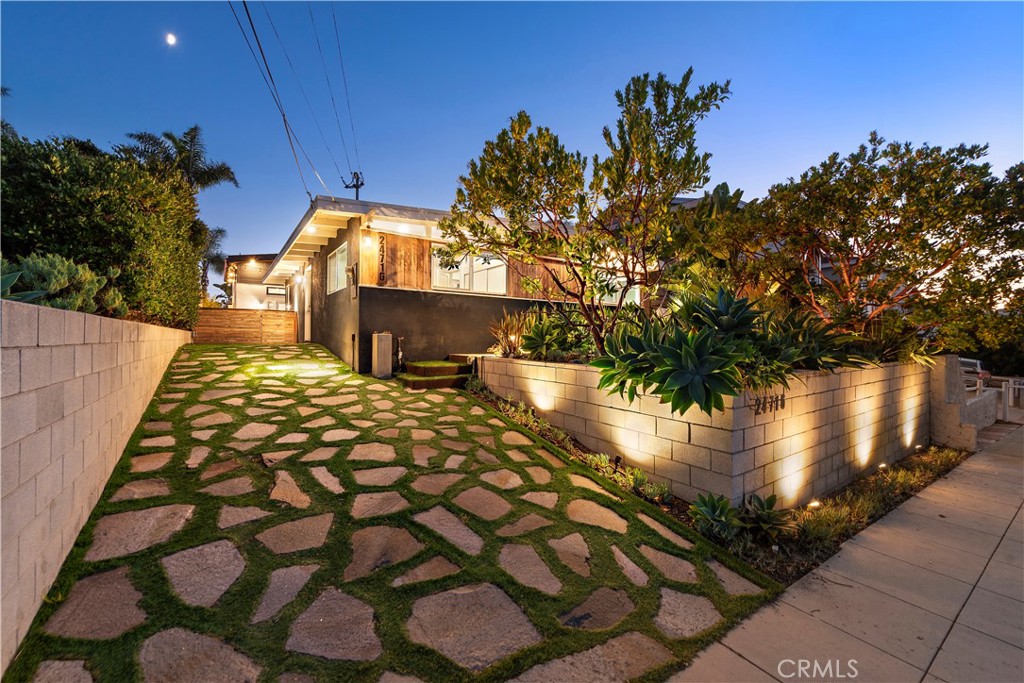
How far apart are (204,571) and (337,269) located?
8869mm

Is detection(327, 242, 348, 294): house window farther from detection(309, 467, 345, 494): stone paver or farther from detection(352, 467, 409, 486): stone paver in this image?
detection(352, 467, 409, 486): stone paver

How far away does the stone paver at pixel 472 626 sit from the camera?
196 cm

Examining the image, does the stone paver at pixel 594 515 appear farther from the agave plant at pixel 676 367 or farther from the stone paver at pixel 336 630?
the stone paver at pixel 336 630

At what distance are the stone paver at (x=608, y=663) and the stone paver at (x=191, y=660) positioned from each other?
121cm

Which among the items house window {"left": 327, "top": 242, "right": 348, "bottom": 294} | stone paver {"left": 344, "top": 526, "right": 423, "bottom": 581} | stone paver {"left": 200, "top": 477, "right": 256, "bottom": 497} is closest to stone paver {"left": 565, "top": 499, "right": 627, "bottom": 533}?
stone paver {"left": 344, "top": 526, "right": 423, "bottom": 581}

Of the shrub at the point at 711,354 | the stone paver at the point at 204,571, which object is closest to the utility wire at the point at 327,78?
the shrub at the point at 711,354

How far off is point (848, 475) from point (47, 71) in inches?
1382

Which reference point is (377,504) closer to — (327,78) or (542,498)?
(542,498)

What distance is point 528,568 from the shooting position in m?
2.61

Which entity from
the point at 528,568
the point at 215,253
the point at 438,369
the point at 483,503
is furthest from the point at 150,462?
the point at 215,253

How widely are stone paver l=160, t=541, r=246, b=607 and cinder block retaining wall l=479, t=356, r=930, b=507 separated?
10.8ft

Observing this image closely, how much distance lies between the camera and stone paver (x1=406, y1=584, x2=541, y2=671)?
1.96 meters

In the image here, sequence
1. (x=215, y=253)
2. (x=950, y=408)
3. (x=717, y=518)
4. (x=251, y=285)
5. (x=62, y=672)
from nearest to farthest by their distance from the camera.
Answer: (x=62, y=672) < (x=717, y=518) < (x=950, y=408) < (x=251, y=285) < (x=215, y=253)

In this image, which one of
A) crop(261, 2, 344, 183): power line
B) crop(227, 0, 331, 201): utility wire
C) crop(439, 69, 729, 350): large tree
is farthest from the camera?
crop(261, 2, 344, 183): power line
